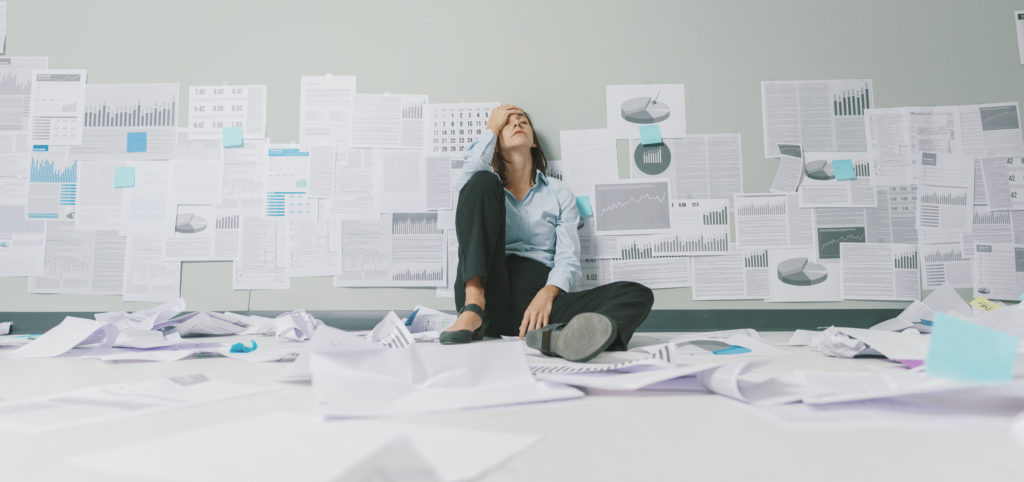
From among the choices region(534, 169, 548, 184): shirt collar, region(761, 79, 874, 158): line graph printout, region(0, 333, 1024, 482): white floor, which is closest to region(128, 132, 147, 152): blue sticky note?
region(534, 169, 548, 184): shirt collar

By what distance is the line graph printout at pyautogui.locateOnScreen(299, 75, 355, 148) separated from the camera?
6.15 feet

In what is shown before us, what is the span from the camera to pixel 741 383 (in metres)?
0.64

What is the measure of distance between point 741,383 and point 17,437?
705 millimetres

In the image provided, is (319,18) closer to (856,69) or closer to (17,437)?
(17,437)

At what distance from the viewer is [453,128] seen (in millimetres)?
1875

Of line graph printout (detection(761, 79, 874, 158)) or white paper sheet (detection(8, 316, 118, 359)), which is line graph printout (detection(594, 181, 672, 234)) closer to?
line graph printout (detection(761, 79, 874, 158))

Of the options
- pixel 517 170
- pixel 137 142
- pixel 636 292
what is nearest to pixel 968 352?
pixel 636 292

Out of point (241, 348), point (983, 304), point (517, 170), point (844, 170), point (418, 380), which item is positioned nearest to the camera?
point (418, 380)

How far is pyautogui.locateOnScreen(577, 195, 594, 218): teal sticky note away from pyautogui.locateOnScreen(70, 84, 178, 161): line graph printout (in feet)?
4.56

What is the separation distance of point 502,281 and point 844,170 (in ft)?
4.06

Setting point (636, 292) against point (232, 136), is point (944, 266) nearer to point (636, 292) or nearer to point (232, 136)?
point (636, 292)

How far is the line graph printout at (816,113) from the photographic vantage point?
1872 mm

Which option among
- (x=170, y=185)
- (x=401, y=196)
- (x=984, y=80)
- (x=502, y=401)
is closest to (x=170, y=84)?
(x=170, y=185)

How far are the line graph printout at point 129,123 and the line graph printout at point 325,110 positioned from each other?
17.4 inches
